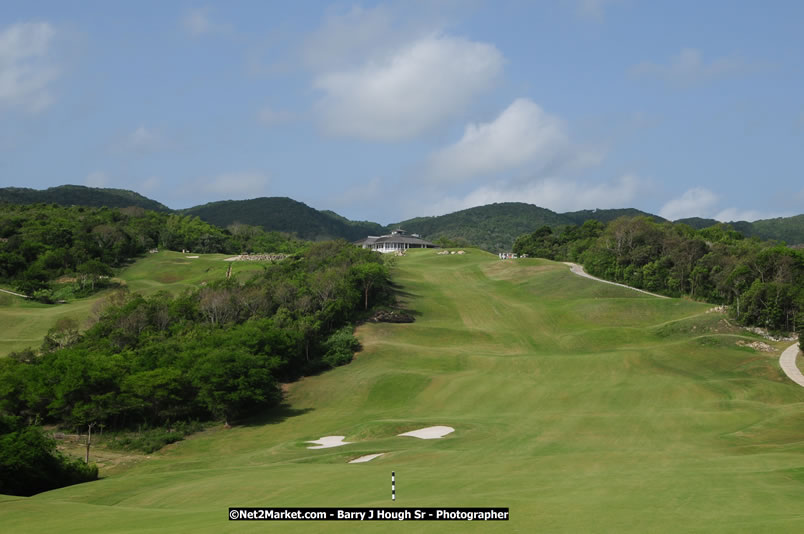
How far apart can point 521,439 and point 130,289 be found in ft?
270

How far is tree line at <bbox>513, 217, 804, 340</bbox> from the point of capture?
65.4 meters

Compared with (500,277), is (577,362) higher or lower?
lower

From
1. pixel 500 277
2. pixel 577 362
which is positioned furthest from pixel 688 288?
pixel 577 362

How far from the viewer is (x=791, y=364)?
174 feet

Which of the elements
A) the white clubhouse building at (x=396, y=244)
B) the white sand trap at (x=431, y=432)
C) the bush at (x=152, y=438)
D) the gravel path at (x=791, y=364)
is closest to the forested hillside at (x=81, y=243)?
the white clubhouse building at (x=396, y=244)

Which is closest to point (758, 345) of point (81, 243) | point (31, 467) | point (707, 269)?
point (707, 269)

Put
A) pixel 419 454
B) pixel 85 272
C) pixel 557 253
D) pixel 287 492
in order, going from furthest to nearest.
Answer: pixel 557 253
pixel 85 272
pixel 419 454
pixel 287 492

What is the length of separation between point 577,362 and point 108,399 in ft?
119

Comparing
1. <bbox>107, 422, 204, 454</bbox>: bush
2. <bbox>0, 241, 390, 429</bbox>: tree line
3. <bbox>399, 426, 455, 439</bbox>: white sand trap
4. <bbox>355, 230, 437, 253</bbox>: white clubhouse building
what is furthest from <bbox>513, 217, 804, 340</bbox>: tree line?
<bbox>355, 230, 437, 253</bbox>: white clubhouse building

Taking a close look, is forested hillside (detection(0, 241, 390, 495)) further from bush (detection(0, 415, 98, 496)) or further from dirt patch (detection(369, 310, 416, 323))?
dirt patch (detection(369, 310, 416, 323))

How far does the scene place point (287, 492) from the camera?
1998 cm

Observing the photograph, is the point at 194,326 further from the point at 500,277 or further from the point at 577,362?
the point at 500,277

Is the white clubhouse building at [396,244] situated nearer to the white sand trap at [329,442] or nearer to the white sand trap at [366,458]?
the white sand trap at [329,442]

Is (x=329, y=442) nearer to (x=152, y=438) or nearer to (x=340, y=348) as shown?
(x=152, y=438)
